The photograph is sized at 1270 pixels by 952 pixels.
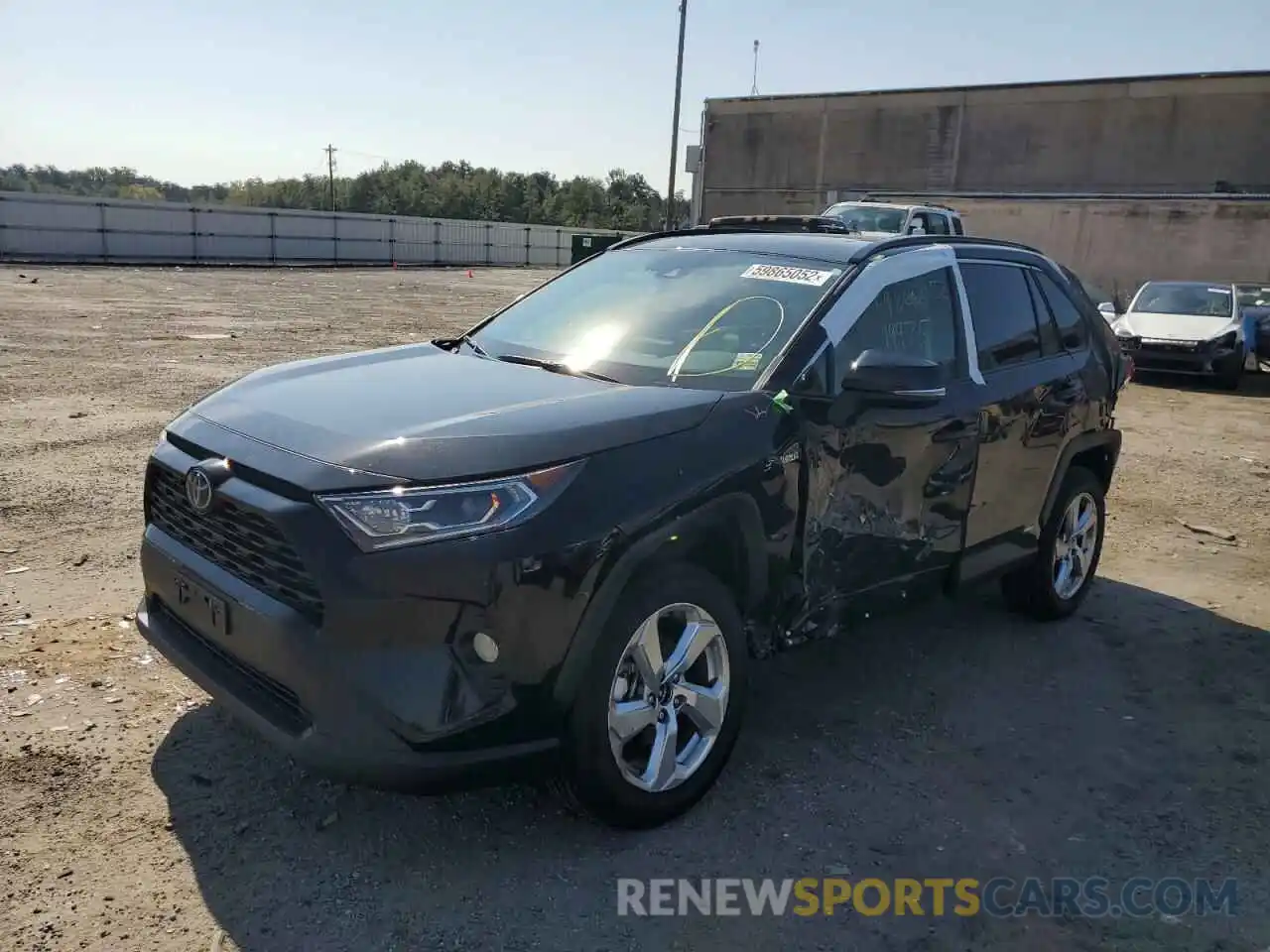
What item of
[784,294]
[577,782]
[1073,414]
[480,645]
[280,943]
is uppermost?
[784,294]

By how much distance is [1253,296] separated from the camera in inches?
666

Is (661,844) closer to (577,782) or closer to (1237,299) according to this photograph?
(577,782)

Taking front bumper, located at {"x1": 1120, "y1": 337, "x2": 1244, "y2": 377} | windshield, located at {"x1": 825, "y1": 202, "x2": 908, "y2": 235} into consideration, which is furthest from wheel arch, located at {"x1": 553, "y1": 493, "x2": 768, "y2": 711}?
front bumper, located at {"x1": 1120, "y1": 337, "x2": 1244, "y2": 377}

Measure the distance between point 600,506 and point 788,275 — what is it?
1575mm

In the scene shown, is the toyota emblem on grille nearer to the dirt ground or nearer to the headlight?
the headlight

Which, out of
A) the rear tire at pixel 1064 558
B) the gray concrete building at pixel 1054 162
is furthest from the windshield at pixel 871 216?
the gray concrete building at pixel 1054 162

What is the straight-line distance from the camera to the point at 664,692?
3.10 metres

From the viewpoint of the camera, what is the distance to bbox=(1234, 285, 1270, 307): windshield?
16.4 metres

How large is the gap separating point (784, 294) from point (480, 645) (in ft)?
6.23

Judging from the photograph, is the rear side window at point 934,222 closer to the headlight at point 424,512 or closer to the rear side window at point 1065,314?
the rear side window at point 1065,314

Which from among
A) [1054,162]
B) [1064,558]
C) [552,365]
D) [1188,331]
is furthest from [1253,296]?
[1054,162]

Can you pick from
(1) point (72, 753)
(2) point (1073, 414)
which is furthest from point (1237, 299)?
(1) point (72, 753)

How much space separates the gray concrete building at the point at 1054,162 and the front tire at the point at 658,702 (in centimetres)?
2981

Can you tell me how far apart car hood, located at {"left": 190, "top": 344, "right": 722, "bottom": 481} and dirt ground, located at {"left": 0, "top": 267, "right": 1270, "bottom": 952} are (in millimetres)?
1175
